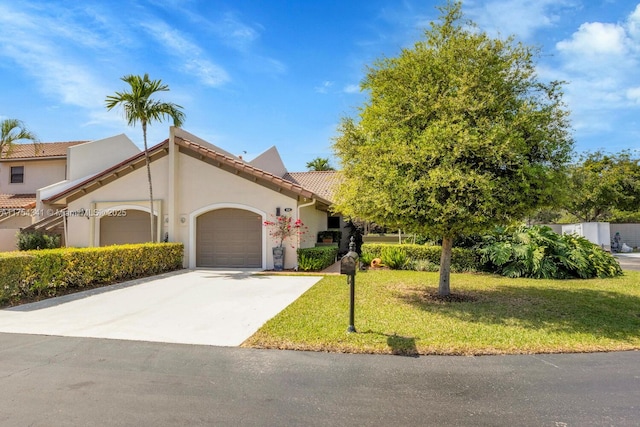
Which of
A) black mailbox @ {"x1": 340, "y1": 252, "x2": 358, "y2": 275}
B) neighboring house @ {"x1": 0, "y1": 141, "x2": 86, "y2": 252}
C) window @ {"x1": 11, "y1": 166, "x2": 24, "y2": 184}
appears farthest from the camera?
window @ {"x1": 11, "y1": 166, "x2": 24, "y2": 184}

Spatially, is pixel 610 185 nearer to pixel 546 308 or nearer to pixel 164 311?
pixel 546 308

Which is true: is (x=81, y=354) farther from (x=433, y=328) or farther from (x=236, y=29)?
(x=236, y=29)

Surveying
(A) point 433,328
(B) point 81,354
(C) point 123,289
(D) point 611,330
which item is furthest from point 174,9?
(D) point 611,330

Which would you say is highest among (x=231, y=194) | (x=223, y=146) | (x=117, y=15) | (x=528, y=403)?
(x=117, y=15)

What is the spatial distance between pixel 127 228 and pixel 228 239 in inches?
185

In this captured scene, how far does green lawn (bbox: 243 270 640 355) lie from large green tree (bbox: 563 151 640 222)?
18745mm

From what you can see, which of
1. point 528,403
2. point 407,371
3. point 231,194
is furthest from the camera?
point 231,194

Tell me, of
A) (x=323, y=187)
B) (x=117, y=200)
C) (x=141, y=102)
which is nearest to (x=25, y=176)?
(x=117, y=200)

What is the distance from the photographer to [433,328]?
250 inches

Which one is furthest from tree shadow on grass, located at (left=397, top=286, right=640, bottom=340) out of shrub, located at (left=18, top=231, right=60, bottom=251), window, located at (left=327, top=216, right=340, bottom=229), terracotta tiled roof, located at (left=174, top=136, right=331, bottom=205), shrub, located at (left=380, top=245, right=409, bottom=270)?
shrub, located at (left=18, top=231, right=60, bottom=251)

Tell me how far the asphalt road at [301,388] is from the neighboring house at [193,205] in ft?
30.6

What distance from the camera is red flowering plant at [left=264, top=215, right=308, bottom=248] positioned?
1411cm

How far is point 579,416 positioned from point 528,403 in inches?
16.8

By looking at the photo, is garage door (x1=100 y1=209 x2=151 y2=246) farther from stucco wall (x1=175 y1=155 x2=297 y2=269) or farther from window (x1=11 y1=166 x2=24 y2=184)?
window (x1=11 y1=166 x2=24 y2=184)
